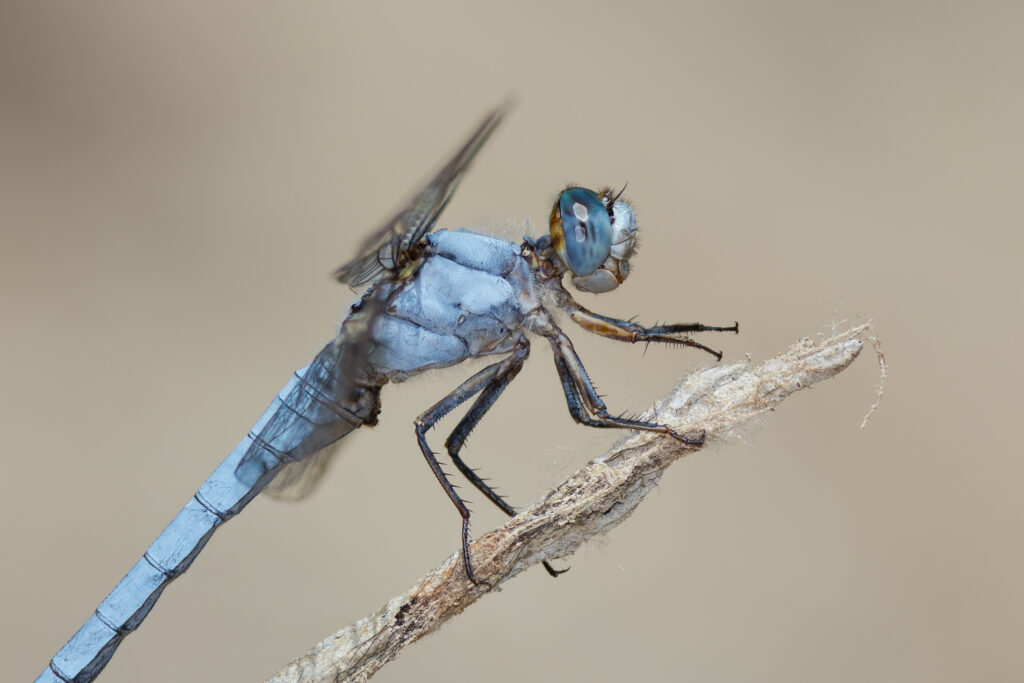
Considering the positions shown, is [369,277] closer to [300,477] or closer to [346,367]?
[346,367]

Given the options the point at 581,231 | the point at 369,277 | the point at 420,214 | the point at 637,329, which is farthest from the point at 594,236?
the point at 369,277

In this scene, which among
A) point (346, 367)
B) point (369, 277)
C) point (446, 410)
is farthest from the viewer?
point (369, 277)

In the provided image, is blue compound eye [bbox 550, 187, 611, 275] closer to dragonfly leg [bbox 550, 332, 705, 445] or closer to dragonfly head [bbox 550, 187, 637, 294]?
dragonfly head [bbox 550, 187, 637, 294]

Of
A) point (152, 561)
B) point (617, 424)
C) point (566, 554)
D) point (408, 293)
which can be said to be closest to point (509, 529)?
point (566, 554)

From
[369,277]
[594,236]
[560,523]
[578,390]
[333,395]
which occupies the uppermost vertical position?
[369,277]

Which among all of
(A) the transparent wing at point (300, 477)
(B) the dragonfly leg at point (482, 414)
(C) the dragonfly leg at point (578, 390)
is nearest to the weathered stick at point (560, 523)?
(C) the dragonfly leg at point (578, 390)

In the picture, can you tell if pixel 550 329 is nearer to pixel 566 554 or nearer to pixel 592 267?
pixel 592 267
